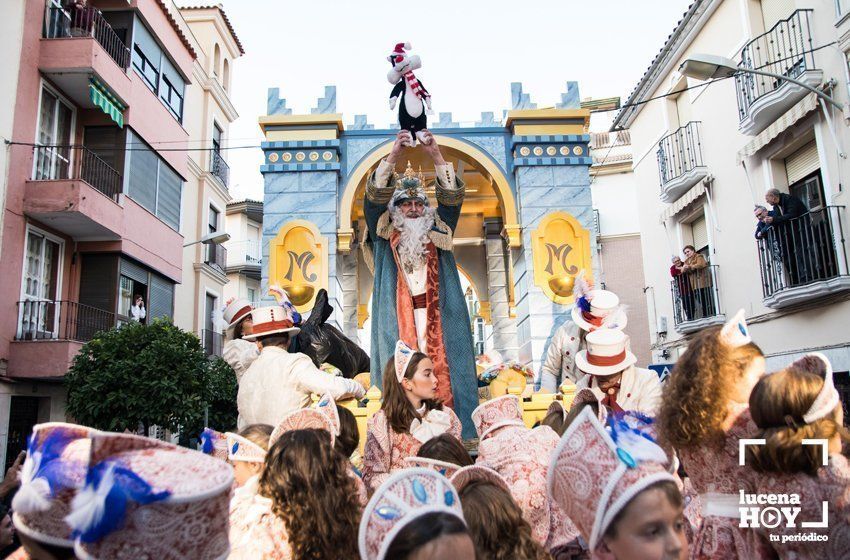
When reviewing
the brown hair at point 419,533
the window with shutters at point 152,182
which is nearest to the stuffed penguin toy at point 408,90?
the brown hair at point 419,533

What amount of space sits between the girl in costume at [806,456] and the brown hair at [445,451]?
1.28m

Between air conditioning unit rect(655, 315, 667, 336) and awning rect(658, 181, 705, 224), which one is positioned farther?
air conditioning unit rect(655, 315, 667, 336)

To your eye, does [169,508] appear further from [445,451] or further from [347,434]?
[347,434]

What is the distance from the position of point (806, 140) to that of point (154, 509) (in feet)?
37.6

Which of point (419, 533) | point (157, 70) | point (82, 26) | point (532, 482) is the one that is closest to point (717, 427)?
point (532, 482)

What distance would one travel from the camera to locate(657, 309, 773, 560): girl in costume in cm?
250

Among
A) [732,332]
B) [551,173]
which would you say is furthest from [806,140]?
[732,332]

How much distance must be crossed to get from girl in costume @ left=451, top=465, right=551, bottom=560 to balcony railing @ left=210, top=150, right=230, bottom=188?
1960 cm

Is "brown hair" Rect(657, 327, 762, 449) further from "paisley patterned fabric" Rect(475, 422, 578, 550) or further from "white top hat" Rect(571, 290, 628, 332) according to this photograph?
"white top hat" Rect(571, 290, 628, 332)

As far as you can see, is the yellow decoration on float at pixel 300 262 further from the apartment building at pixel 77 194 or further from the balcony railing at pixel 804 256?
the balcony railing at pixel 804 256

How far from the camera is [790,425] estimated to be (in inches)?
89.5

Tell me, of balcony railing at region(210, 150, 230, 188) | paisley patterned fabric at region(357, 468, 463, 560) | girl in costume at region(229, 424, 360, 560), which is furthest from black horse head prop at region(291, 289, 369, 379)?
balcony railing at region(210, 150, 230, 188)

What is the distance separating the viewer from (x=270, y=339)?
4551 mm

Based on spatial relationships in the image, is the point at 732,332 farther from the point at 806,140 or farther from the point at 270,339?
the point at 806,140
